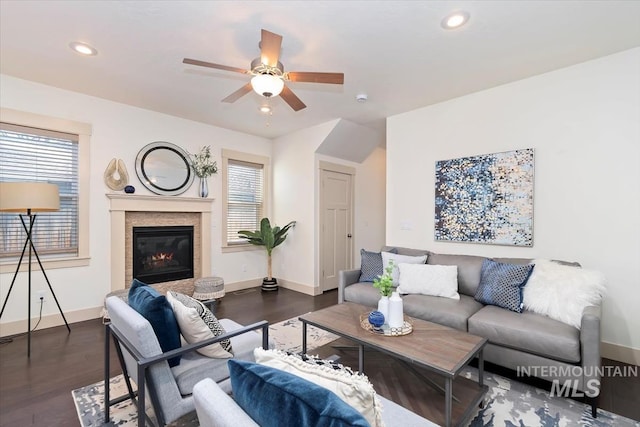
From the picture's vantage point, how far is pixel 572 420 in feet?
6.16

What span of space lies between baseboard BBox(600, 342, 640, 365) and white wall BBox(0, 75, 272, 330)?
534 centimetres

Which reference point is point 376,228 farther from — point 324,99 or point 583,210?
point 583,210

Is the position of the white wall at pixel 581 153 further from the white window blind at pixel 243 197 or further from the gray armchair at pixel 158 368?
the white window blind at pixel 243 197

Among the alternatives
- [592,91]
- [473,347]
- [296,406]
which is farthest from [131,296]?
[592,91]

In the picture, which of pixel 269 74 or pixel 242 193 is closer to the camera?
pixel 269 74

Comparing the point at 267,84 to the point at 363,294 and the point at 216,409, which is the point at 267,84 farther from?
the point at 363,294

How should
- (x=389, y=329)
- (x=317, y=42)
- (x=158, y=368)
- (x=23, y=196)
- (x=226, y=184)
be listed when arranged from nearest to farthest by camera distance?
(x=158, y=368) → (x=389, y=329) → (x=317, y=42) → (x=23, y=196) → (x=226, y=184)

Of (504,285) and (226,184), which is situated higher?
(226,184)

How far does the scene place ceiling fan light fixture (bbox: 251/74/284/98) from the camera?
7.27 ft

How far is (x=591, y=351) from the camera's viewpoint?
1953 millimetres

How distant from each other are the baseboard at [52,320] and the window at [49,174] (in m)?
0.59

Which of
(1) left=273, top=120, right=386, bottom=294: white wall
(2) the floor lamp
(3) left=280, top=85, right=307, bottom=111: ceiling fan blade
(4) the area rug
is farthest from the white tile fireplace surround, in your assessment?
(4) the area rug

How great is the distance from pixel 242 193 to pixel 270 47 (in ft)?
11.7

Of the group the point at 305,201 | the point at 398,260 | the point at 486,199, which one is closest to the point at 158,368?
the point at 398,260
